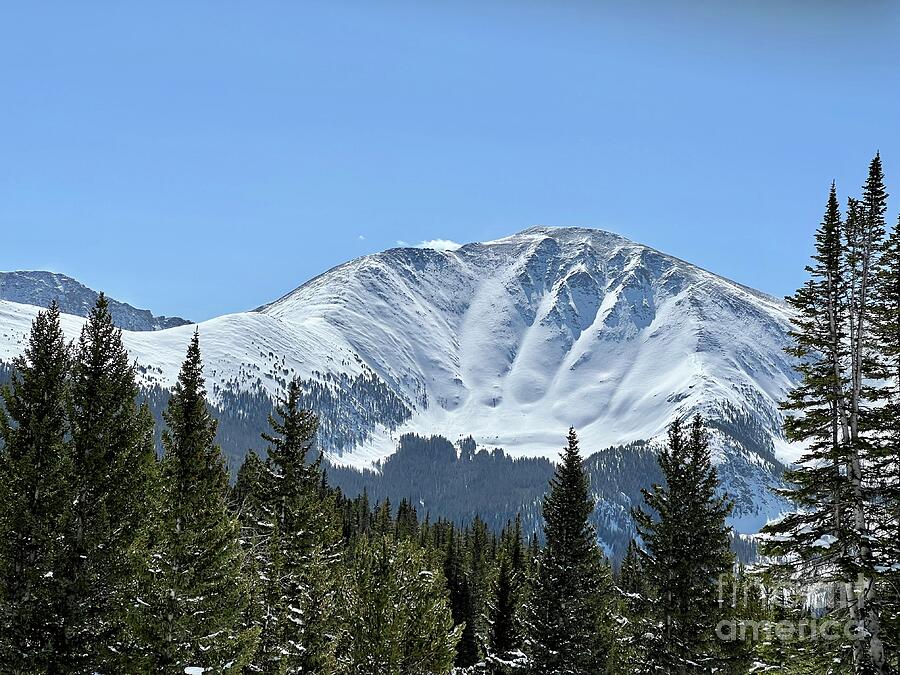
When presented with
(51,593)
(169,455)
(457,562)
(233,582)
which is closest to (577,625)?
(233,582)

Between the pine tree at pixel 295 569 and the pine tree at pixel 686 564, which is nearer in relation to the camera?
the pine tree at pixel 686 564

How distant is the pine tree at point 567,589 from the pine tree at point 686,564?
17.1 feet

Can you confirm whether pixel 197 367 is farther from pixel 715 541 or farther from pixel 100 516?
pixel 715 541

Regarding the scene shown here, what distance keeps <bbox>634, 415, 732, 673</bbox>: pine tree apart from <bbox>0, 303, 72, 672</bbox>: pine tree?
2230 cm

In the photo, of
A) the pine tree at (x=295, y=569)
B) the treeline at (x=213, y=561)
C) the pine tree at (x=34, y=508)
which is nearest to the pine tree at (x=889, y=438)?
the treeline at (x=213, y=561)

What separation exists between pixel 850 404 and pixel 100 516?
24.3 m

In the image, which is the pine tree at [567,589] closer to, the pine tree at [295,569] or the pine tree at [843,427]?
the pine tree at [295,569]

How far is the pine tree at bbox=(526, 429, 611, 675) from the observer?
122 feet

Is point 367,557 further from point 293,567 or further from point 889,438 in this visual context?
point 889,438

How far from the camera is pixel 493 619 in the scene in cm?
4912

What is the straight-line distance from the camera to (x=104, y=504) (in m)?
25.9

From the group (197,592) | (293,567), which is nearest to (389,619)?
(293,567)

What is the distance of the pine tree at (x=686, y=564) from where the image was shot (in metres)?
31.2
